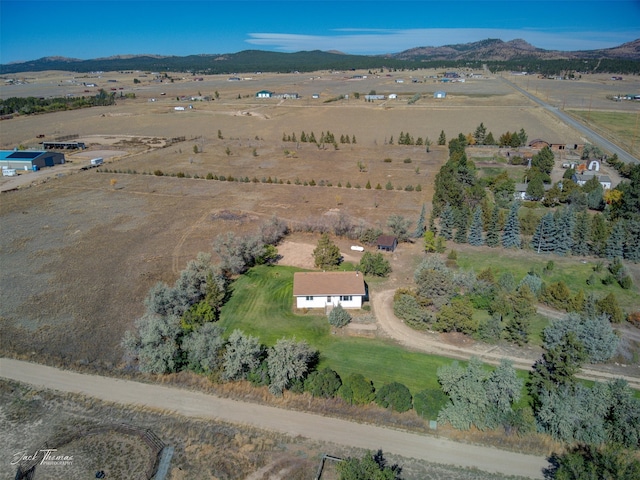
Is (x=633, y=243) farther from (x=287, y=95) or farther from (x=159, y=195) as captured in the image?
(x=287, y=95)

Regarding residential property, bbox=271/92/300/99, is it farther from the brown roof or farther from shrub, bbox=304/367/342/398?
shrub, bbox=304/367/342/398

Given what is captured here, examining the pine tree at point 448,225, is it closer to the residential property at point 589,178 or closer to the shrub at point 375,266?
the shrub at point 375,266

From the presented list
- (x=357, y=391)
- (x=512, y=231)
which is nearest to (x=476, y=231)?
(x=512, y=231)

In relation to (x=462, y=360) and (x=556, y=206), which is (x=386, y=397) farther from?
(x=556, y=206)

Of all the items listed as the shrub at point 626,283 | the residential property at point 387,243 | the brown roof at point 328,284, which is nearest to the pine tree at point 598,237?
the shrub at point 626,283

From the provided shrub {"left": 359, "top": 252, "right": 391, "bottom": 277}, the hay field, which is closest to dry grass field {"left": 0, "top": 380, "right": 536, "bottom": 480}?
the hay field
